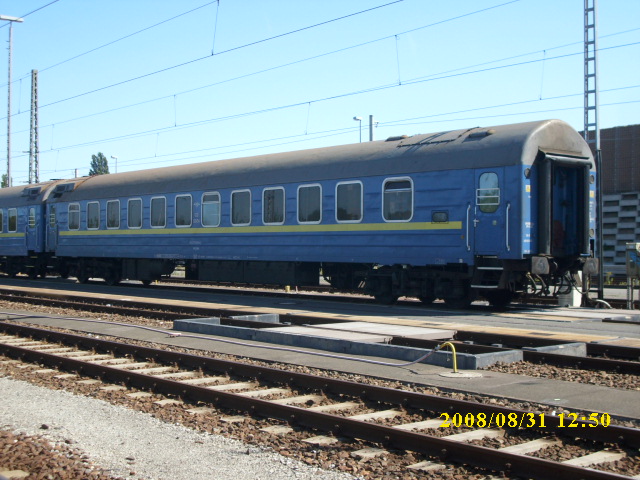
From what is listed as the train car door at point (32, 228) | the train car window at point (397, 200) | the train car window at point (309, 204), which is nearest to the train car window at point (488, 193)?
the train car window at point (397, 200)

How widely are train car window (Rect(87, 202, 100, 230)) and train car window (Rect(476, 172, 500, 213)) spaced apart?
1600 centimetres

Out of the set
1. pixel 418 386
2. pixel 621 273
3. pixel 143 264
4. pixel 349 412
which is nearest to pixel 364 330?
pixel 418 386

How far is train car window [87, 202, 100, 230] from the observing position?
27.1m

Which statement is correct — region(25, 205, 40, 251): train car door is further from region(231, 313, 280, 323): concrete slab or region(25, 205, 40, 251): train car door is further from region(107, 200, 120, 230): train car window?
region(231, 313, 280, 323): concrete slab

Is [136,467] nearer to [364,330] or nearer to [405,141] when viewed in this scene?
[364,330]

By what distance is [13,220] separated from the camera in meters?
32.0

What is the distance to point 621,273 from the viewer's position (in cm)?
3109

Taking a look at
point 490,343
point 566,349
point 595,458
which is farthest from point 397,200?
Result: point 595,458

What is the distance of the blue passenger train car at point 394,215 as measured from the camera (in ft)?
52.6

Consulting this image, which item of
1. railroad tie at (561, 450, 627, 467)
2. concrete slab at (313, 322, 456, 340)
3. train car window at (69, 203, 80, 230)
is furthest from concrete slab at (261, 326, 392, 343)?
train car window at (69, 203, 80, 230)

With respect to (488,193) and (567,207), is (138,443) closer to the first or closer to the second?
(488,193)

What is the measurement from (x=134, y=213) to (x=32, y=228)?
753cm

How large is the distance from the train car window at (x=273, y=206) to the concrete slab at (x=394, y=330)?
6888 millimetres

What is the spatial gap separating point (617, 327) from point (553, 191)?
3.80 m
